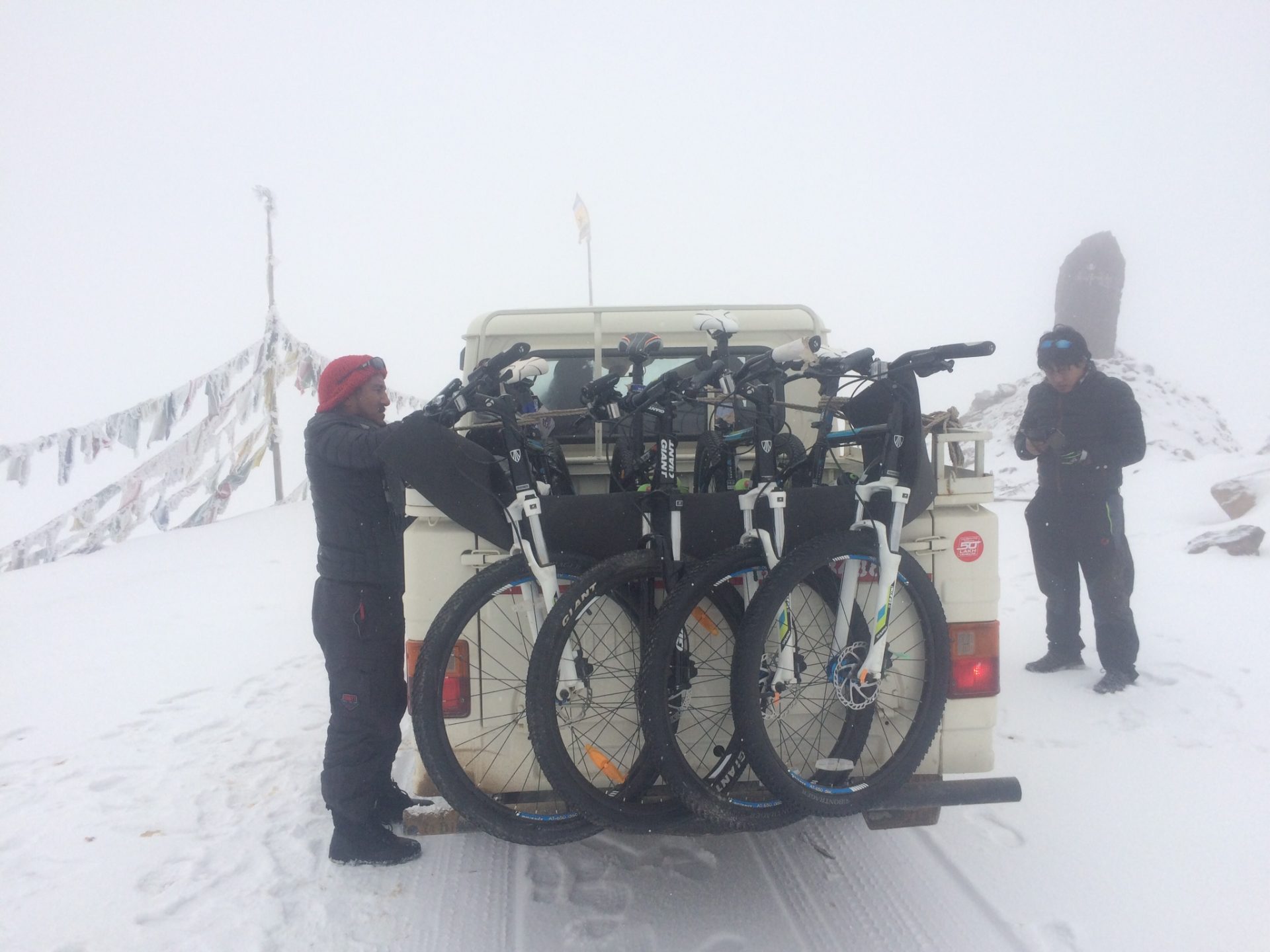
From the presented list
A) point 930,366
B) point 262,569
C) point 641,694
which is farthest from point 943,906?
point 262,569

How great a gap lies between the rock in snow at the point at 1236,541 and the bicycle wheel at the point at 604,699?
7.81 metres

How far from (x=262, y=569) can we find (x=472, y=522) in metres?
7.92

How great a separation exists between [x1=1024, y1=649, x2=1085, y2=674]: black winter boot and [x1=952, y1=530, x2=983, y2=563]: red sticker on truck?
2809mm

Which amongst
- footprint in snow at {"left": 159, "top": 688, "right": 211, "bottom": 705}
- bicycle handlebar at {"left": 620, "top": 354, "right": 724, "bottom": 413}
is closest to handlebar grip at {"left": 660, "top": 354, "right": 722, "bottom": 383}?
bicycle handlebar at {"left": 620, "top": 354, "right": 724, "bottom": 413}

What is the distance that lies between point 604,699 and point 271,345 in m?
12.9

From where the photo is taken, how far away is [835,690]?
2.57m

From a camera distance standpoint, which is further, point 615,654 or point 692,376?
point 692,376

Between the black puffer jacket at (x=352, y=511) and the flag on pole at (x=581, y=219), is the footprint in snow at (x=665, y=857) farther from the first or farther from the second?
the flag on pole at (x=581, y=219)

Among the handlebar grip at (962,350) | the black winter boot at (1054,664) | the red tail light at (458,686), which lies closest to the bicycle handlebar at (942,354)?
the handlebar grip at (962,350)

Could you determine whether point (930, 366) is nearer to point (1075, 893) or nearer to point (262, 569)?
point (1075, 893)

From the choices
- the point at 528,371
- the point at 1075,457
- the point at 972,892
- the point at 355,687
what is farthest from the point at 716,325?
the point at 1075,457

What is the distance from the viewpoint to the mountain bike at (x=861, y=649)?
229 cm

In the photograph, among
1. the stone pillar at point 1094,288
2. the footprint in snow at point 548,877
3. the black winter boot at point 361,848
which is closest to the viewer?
the footprint in snow at point 548,877

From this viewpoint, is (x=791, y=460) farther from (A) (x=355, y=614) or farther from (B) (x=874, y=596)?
(A) (x=355, y=614)
